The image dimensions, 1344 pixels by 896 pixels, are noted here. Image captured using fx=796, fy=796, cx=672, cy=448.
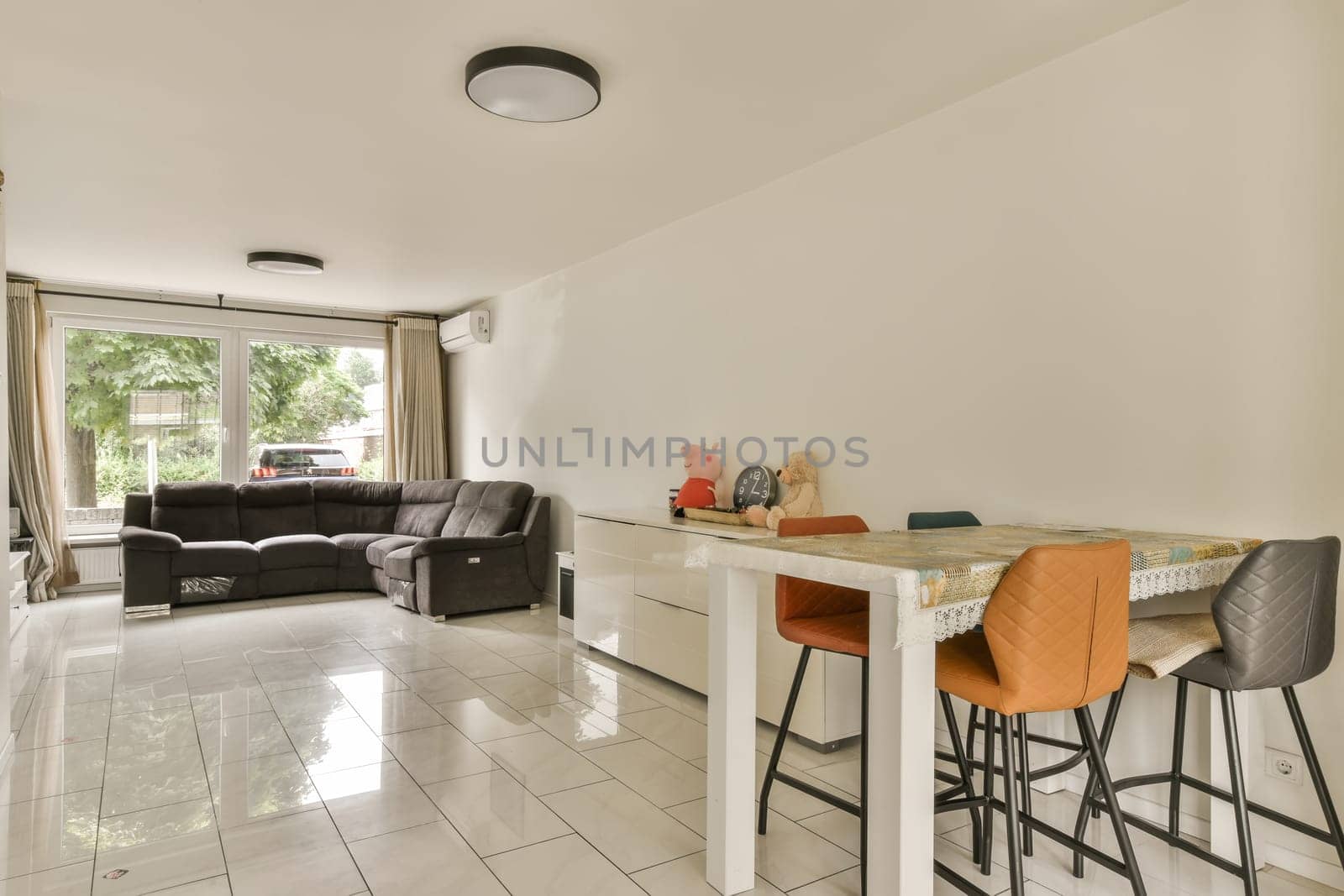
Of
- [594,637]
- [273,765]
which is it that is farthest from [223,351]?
[273,765]

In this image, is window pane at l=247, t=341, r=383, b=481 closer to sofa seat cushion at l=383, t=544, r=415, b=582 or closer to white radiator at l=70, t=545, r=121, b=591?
white radiator at l=70, t=545, r=121, b=591

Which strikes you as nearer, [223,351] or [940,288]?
[940,288]

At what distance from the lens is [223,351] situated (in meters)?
7.06

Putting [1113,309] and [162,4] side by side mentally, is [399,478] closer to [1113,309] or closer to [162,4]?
[162,4]

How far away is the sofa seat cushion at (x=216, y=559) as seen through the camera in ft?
18.6

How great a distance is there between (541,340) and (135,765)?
3.86 meters

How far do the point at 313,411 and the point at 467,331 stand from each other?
182 centimetres

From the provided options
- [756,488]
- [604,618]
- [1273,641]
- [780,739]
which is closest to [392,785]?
[780,739]

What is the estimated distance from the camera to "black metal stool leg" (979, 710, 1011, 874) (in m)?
2.07

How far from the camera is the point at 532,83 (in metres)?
2.71

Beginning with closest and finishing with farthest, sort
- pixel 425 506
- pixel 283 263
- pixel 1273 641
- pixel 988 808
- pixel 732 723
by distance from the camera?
1. pixel 1273 641
2. pixel 732 723
3. pixel 988 808
4. pixel 283 263
5. pixel 425 506

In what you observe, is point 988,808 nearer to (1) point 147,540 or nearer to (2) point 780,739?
(2) point 780,739

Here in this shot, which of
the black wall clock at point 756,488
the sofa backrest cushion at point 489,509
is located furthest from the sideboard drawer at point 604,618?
the sofa backrest cushion at point 489,509

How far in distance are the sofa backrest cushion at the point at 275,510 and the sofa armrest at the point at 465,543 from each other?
6.33 ft
